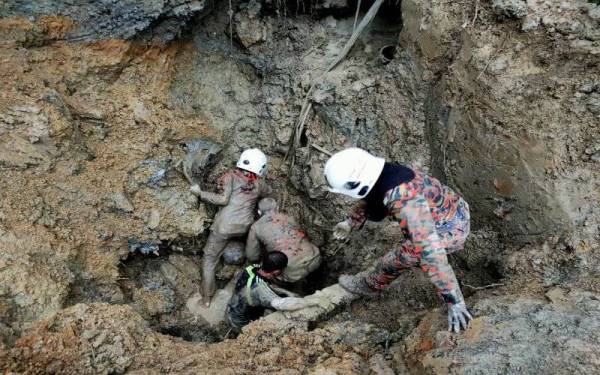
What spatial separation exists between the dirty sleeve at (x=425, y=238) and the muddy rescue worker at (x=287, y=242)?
66.7 inches

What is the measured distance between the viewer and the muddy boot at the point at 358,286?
3.57m

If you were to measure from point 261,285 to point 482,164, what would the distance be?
1.99 m

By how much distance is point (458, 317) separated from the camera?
2.72 metres

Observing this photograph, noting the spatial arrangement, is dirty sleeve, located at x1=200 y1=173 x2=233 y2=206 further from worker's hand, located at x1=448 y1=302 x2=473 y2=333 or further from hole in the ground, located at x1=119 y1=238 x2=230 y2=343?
worker's hand, located at x1=448 y1=302 x2=473 y2=333

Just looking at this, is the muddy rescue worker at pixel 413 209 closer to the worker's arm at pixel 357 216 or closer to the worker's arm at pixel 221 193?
the worker's arm at pixel 357 216

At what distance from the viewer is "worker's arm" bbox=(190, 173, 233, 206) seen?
455 centimetres

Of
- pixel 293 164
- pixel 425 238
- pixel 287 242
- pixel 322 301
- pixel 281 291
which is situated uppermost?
pixel 425 238

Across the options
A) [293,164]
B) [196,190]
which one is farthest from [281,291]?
[293,164]

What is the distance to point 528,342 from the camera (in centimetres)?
249

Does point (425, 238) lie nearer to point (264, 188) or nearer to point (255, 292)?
point (255, 292)

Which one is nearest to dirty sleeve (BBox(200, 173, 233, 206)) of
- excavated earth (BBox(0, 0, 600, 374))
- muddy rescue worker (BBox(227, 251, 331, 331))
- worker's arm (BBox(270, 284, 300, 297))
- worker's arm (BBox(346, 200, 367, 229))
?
excavated earth (BBox(0, 0, 600, 374))

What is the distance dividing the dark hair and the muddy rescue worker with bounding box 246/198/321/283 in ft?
0.71

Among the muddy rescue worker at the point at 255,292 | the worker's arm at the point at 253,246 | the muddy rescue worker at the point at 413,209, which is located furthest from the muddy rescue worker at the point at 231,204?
the muddy rescue worker at the point at 413,209

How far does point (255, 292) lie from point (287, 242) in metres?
0.60
